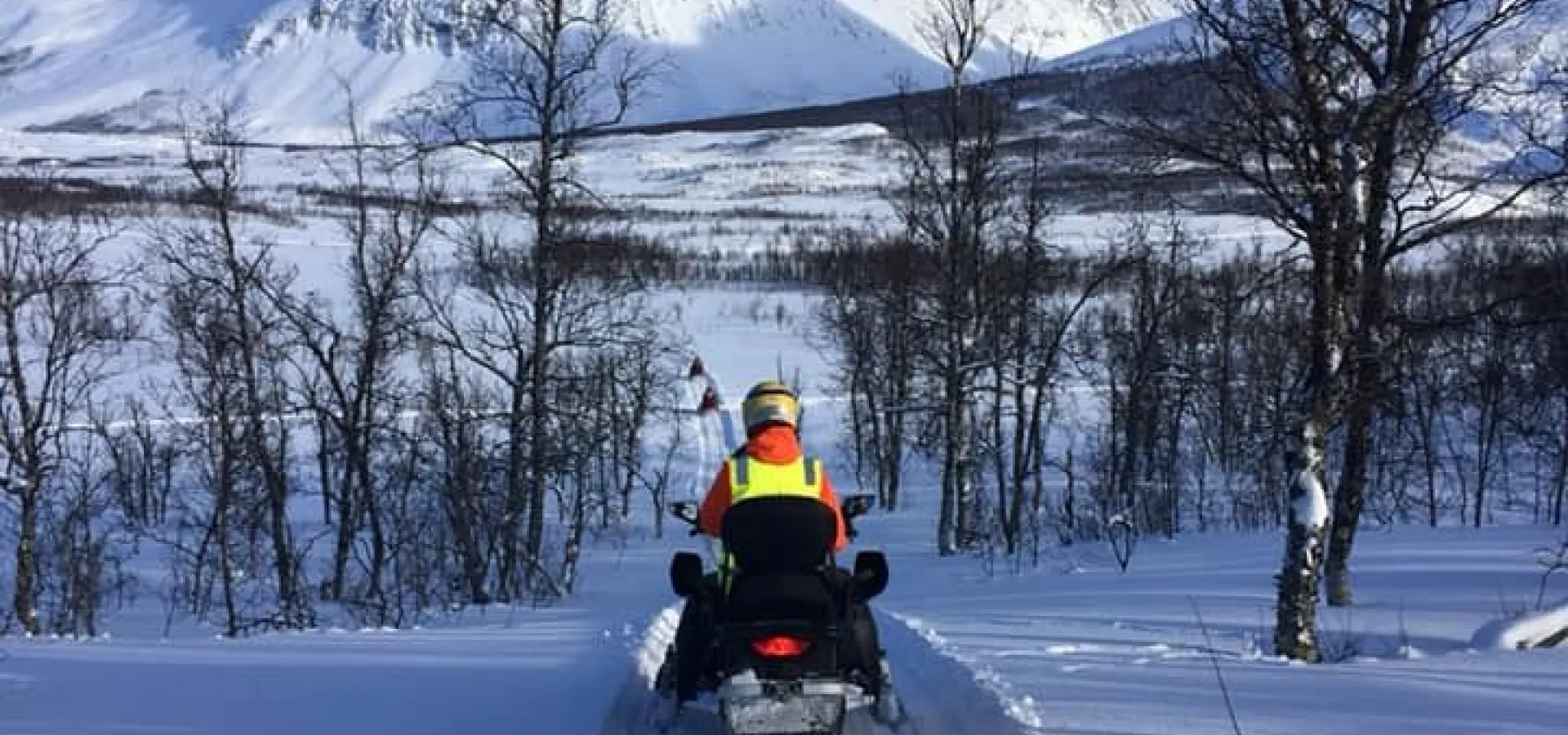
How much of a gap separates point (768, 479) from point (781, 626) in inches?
26.5

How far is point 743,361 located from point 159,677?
1912 inches

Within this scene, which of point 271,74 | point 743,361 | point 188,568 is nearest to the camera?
point 188,568

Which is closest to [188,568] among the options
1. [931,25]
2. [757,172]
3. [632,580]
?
[632,580]

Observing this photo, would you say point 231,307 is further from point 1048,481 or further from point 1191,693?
point 1048,481

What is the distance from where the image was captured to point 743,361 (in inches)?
2201

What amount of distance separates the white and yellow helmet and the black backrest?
0.42 m

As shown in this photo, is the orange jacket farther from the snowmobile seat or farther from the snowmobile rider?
the snowmobile seat

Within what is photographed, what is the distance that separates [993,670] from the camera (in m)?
7.33

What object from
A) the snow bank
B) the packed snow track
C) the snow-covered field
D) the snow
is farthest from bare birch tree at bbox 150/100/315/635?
the snow bank

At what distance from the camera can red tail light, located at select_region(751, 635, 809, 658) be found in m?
5.67

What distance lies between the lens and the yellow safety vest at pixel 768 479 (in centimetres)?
598

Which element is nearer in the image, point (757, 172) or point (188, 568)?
point (188, 568)

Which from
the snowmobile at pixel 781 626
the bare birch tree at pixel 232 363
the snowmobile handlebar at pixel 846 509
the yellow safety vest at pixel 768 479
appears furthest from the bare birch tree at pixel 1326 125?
the bare birch tree at pixel 232 363

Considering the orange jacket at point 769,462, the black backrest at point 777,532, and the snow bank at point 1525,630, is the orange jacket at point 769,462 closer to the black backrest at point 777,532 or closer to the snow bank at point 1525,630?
the black backrest at point 777,532
